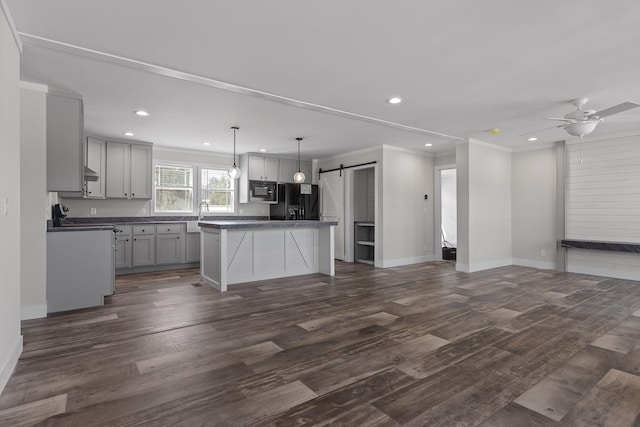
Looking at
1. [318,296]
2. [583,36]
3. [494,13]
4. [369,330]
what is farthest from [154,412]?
[583,36]

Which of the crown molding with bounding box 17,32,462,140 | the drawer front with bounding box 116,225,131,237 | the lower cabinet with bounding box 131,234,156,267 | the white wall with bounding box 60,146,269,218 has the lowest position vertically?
the lower cabinet with bounding box 131,234,156,267

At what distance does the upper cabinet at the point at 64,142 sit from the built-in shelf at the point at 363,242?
5157 millimetres

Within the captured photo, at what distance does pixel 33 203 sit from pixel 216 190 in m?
4.16

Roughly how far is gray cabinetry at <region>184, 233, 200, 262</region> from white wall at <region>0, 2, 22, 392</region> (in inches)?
160

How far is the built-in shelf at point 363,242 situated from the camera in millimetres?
7443

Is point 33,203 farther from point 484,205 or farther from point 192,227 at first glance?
point 484,205

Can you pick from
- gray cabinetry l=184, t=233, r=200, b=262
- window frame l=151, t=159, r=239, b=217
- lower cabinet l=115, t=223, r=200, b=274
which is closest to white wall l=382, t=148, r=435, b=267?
window frame l=151, t=159, r=239, b=217

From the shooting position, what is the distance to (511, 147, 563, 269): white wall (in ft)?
21.0

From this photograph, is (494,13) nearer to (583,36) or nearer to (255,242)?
(583,36)

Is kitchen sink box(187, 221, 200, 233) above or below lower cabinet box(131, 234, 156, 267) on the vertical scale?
above

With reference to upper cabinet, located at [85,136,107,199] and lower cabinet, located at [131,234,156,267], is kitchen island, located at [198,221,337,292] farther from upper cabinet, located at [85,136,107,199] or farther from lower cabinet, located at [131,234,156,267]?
upper cabinet, located at [85,136,107,199]

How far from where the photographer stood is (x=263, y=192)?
300 inches

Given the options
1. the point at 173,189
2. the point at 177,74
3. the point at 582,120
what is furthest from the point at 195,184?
the point at 582,120

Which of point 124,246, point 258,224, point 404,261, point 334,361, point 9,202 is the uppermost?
point 9,202
